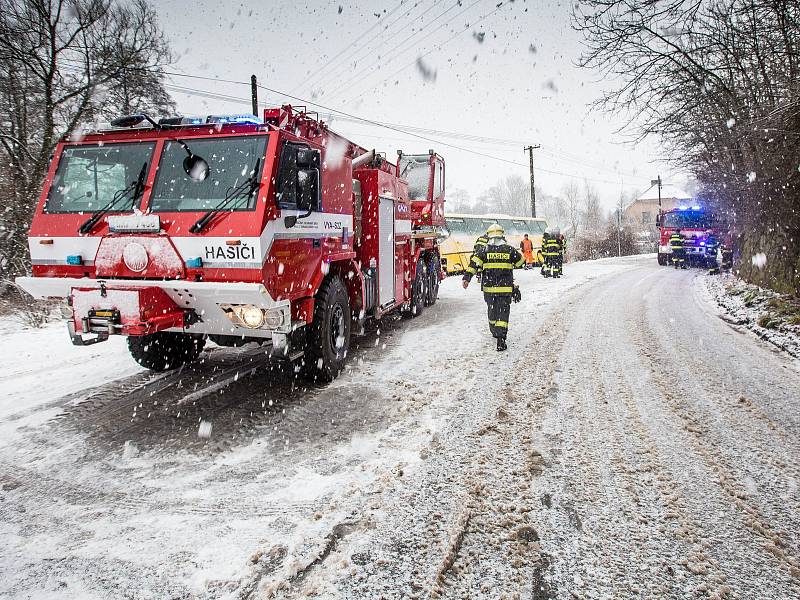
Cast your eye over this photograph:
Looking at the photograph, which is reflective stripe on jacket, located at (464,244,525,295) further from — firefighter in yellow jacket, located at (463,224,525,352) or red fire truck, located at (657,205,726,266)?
red fire truck, located at (657,205,726,266)

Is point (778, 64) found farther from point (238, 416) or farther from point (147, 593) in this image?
point (147, 593)

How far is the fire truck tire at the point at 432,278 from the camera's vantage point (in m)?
11.6

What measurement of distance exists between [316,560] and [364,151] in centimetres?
594

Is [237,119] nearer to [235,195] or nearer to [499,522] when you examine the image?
[235,195]

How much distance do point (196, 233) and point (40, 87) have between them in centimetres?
1060

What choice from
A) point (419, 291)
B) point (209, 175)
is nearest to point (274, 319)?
point (209, 175)

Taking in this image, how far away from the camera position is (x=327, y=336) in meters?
5.55

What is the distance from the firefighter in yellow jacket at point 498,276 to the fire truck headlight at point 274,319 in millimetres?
3526

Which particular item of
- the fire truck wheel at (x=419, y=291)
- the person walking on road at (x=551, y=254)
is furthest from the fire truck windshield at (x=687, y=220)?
the fire truck wheel at (x=419, y=291)

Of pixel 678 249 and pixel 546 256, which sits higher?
pixel 678 249

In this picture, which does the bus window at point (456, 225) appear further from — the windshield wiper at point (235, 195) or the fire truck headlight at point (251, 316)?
the fire truck headlight at point (251, 316)

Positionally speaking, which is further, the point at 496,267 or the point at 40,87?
the point at 40,87

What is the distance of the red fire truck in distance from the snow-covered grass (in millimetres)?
6573

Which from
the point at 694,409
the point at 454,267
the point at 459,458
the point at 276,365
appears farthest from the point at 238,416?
the point at 454,267
